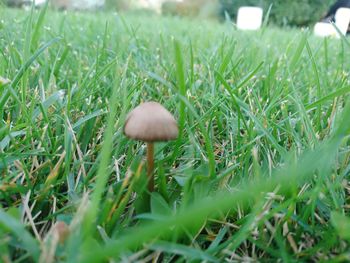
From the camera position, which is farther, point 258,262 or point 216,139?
point 216,139

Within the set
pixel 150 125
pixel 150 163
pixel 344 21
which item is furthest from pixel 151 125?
pixel 344 21

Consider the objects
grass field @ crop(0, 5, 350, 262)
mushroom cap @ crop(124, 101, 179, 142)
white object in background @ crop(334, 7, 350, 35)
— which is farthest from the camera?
white object in background @ crop(334, 7, 350, 35)

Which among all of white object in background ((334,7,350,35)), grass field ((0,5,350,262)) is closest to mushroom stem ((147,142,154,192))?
grass field ((0,5,350,262))

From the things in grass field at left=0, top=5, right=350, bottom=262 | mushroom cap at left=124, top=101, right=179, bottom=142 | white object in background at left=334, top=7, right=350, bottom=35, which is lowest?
grass field at left=0, top=5, right=350, bottom=262

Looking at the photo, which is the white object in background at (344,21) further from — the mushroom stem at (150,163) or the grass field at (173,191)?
the mushroom stem at (150,163)

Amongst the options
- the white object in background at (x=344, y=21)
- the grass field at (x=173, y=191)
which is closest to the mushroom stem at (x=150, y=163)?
the grass field at (x=173, y=191)

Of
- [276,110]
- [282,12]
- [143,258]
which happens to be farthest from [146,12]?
[282,12]

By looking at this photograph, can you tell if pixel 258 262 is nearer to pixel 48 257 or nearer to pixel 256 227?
pixel 256 227

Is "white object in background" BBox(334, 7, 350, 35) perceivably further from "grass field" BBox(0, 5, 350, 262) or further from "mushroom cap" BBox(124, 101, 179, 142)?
"mushroom cap" BBox(124, 101, 179, 142)
